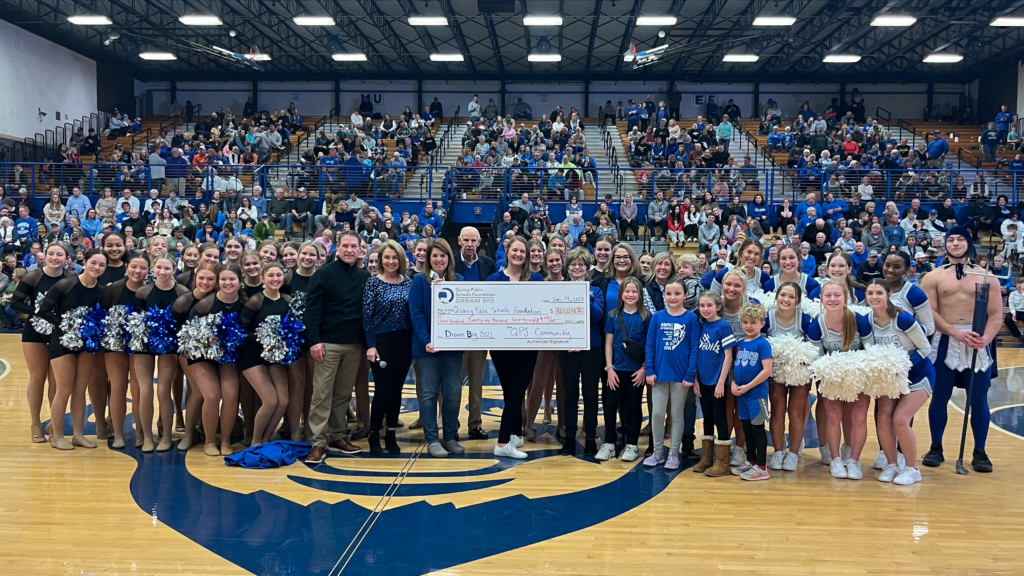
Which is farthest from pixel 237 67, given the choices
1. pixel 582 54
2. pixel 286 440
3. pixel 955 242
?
pixel 955 242

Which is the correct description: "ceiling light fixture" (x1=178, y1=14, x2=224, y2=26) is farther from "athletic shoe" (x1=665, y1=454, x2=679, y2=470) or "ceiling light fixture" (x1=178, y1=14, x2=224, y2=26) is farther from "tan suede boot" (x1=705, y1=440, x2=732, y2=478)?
"tan suede boot" (x1=705, y1=440, x2=732, y2=478)

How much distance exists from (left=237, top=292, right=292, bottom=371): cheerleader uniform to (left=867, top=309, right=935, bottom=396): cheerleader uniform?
4426 mm

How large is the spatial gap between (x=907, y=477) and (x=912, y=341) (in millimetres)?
962

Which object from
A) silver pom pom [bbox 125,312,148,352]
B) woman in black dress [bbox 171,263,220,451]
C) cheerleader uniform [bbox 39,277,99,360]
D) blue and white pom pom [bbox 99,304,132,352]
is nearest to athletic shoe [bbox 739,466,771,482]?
woman in black dress [bbox 171,263,220,451]

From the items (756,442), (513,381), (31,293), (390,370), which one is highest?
(31,293)

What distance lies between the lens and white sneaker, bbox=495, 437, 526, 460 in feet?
19.5

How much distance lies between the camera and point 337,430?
6172 millimetres

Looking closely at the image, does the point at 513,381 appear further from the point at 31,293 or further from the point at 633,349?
the point at 31,293

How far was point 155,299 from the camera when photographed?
600cm

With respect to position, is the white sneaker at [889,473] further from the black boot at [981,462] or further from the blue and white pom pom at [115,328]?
the blue and white pom pom at [115,328]

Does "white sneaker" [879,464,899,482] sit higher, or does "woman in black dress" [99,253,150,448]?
"woman in black dress" [99,253,150,448]

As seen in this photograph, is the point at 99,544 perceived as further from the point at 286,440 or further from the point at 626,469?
the point at 626,469

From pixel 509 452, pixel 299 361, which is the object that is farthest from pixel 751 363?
pixel 299 361

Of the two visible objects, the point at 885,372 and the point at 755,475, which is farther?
the point at 755,475
